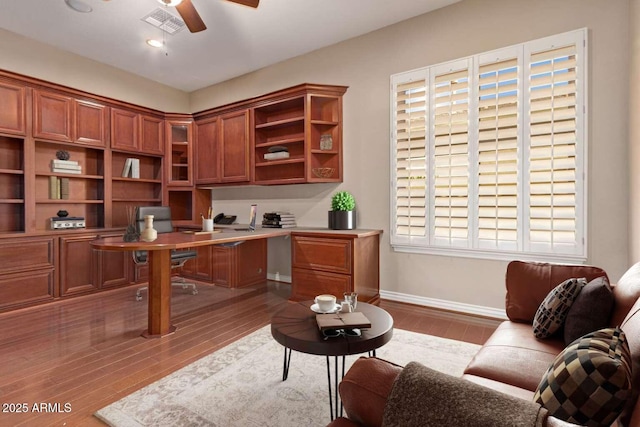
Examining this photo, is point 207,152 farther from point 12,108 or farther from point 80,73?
point 12,108

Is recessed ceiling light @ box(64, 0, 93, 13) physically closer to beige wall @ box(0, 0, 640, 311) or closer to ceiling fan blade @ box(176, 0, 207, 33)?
beige wall @ box(0, 0, 640, 311)

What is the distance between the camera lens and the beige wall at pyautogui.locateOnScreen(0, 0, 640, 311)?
2.70 meters

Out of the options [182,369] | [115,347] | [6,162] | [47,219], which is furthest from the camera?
[47,219]

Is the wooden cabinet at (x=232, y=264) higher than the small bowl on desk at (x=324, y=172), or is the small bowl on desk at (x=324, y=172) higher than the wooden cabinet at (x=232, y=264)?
the small bowl on desk at (x=324, y=172)

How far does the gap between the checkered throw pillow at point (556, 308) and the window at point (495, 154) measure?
1406 mm

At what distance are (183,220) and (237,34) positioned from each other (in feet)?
9.99

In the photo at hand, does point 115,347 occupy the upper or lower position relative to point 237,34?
lower

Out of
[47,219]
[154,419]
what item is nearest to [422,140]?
[154,419]

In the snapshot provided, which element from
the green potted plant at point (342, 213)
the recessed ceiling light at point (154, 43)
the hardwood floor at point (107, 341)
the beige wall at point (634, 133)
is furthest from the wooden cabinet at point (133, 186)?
the beige wall at point (634, 133)

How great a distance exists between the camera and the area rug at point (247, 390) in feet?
5.75

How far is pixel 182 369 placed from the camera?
89.5 inches

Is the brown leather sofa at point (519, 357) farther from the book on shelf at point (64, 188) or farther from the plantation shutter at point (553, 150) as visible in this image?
the book on shelf at point (64, 188)

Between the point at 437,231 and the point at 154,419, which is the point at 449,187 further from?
the point at 154,419

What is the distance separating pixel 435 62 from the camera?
3.51m
